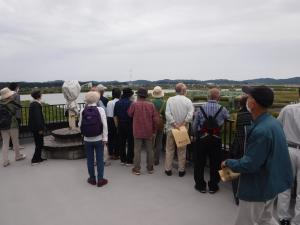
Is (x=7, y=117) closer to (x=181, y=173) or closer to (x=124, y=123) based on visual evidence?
(x=124, y=123)

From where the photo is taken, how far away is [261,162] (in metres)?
2.69

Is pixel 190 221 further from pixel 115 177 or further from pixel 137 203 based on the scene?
pixel 115 177

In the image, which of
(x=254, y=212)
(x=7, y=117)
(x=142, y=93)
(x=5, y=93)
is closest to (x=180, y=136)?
(x=142, y=93)

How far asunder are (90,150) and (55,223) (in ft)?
5.54

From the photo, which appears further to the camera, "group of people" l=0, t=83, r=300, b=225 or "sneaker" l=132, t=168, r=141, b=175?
"sneaker" l=132, t=168, r=141, b=175

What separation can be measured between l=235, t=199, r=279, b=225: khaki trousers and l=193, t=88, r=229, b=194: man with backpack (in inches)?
85.6

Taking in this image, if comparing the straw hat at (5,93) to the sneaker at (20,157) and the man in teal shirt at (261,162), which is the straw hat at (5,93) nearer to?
the sneaker at (20,157)

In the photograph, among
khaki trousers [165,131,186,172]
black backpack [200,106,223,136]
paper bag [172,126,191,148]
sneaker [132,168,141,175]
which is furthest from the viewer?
sneaker [132,168,141,175]

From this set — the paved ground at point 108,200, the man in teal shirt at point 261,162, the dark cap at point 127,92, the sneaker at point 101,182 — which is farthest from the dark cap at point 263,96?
the dark cap at point 127,92

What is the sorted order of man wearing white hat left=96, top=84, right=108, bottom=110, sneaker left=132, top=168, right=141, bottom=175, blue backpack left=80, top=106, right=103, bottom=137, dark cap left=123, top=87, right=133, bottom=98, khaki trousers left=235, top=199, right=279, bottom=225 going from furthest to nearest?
man wearing white hat left=96, top=84, right=108, bottom=110, dark cap left=123, top=87, right=133, bottom=98, sneaker left=132, top=168, right=141, bottom=175, blue backpack left=80, top=106, right=103, bottom=137, khaki trousers left=235, top=199, right=279, bottom=225

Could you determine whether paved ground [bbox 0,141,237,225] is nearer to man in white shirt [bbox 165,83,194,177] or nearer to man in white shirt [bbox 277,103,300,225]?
man in white shirt [bbox 165,83,194,177]

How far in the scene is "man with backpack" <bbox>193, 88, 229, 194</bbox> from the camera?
16.9 ft

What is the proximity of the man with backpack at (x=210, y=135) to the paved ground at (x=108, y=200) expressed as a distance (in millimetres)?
235

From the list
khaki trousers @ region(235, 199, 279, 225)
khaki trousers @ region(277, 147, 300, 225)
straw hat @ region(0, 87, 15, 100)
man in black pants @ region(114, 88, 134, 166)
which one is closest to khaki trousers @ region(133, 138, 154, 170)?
man in black pants @ region(114, 88, 134, 166)
